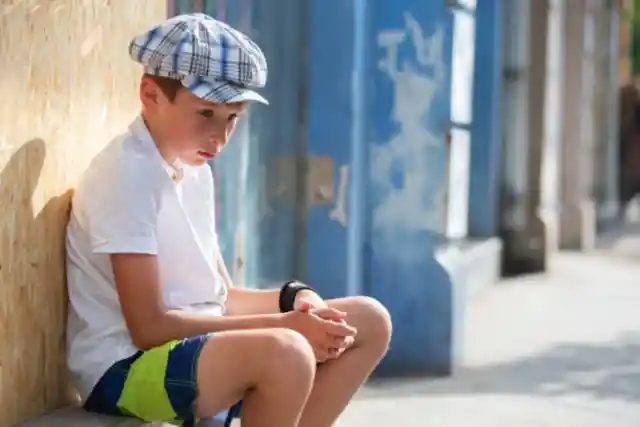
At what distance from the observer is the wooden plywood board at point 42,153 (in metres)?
2.65

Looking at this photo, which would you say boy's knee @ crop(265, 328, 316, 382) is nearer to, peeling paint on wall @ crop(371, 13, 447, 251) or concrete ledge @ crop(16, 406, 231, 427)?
concrete ledge @ crop(16, 406, 231, 427)

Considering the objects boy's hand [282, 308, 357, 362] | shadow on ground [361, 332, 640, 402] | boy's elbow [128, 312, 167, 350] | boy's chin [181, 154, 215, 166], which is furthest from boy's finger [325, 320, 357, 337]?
shadow on ground [361, 332, 640, 402]

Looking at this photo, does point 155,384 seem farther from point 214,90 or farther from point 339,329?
point 214,90

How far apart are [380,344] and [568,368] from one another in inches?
107

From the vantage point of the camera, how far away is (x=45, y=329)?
288cm

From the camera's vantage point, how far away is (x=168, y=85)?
2.89 meters

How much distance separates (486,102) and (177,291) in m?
5.95

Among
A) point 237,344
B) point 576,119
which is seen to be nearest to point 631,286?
point 576,119

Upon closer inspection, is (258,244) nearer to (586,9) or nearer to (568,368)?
(568,368)

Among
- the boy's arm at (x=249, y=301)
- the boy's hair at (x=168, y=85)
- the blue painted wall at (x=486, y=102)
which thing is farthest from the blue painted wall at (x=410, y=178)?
the blue painted wall at (x=486, y=102)

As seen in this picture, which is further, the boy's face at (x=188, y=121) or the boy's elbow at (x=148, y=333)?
the boy's face at (x=188, y=121)

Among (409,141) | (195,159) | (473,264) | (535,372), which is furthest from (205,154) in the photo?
(473,264)

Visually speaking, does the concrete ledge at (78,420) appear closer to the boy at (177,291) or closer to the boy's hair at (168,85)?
the boy at (177,291)

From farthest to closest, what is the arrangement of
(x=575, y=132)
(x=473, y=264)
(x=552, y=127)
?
(x=575, y=132) → (x=552, y=127) → (x=473, y=264)
